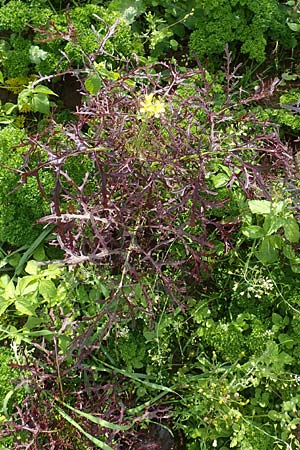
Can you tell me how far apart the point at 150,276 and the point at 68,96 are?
98 cm


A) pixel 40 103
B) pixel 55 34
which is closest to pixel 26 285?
pixel 40 103

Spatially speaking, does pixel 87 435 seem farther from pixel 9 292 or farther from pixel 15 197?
pixel 15 197

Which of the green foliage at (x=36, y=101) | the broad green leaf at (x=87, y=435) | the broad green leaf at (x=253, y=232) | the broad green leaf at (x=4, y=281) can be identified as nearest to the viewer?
the broad green leaf at (x=87, y=435)

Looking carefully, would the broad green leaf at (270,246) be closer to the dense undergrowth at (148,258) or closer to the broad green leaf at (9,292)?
the dense undergrowth at (148,258)

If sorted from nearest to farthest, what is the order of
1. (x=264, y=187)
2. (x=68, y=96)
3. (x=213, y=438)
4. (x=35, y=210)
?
(x=264, y=187) → (x=213, y=438) → (x=35, y=210) → (x=68, y=96)

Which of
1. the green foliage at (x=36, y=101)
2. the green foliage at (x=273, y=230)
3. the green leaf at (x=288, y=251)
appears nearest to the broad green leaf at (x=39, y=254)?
the green foliage at (x=36, y=101)

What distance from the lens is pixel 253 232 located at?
2.33 meters

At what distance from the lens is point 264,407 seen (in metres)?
2.43

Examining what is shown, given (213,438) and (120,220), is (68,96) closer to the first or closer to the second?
(120,220)

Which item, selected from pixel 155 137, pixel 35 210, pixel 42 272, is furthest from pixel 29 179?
pixel 155 137

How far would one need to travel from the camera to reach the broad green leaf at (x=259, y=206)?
7.41ft

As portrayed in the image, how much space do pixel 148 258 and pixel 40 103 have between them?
90cm

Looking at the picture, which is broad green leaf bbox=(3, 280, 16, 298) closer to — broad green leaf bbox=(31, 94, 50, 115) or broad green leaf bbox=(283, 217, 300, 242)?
broad green leaf bbox=(31, 94, 50, 115)

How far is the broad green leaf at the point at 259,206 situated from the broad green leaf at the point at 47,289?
800 mm
